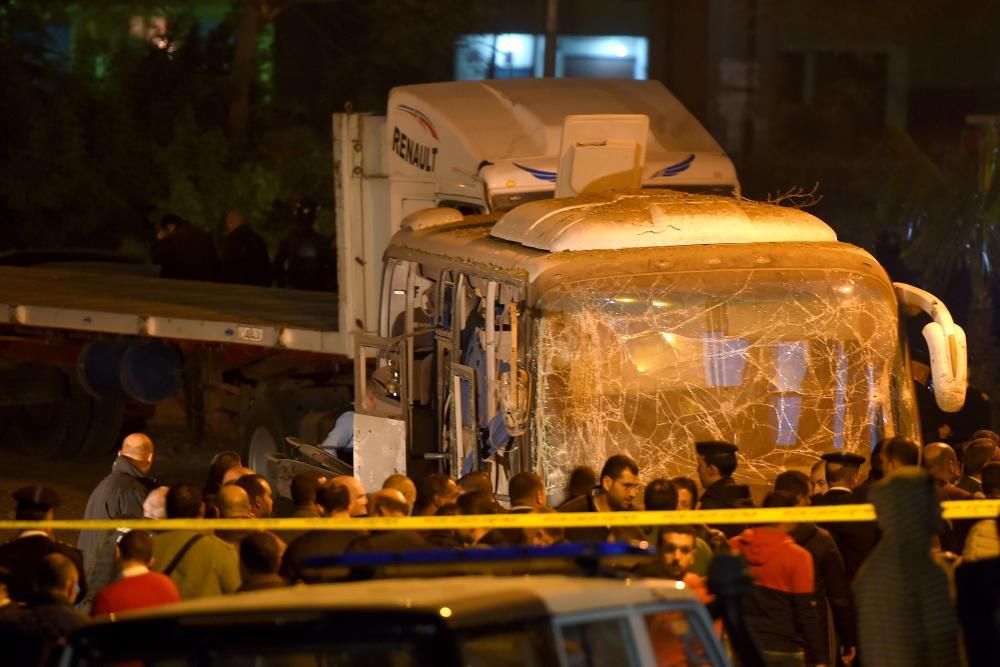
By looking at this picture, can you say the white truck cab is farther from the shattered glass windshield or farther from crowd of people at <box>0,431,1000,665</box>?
crowd of people at <box>0,431,1000,665</box>

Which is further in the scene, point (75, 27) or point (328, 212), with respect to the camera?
point (75, 27)

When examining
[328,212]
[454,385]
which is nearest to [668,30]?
[328,212]

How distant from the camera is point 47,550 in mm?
8445

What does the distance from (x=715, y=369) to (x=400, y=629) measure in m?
5.88

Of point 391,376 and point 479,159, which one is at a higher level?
point 479,159

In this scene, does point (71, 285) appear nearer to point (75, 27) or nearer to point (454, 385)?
point (454, 385)

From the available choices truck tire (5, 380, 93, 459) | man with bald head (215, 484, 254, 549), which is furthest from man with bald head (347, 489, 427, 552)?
truck tire (5, 380, 93, 459)

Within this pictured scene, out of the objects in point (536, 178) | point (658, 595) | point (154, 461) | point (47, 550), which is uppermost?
point (536, 178)

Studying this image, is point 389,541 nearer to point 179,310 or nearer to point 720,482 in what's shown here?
point 720,482

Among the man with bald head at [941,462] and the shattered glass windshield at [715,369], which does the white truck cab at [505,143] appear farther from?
the man with bald head at [941,462]

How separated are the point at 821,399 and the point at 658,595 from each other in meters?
5.25

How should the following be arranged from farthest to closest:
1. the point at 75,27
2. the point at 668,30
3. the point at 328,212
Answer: the point at 75,27 < the point at 668,30 < the point at 328,212

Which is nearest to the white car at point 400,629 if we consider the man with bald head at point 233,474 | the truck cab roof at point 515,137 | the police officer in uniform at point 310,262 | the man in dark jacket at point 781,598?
the man in dark jacket at point 781,598

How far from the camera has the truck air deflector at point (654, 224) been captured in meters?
11.0
